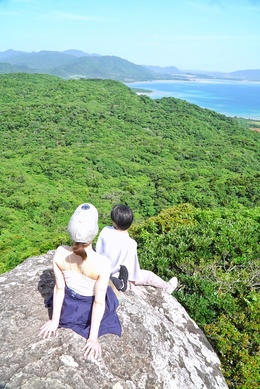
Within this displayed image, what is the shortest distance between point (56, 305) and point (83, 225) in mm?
877

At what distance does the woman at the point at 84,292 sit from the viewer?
2971 mm

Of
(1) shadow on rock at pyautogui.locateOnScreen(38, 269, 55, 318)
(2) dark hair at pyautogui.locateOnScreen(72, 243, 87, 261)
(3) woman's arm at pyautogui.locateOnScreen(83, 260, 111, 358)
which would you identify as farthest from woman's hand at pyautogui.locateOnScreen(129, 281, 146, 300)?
(2) dark hair at pyautogui.locateOnScreen(72, 243, 87, 261)

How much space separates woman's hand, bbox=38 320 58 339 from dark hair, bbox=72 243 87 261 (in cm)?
68

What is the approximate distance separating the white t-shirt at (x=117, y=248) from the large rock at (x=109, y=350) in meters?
0.36

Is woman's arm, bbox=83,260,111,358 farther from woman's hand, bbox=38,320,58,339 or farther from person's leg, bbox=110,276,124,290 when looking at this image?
person's leg, bbox=110,276,124,290

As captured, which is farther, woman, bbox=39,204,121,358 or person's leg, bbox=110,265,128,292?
person's leg, bbox=110,265,128,292

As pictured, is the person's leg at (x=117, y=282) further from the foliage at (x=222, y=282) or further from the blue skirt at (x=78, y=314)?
the foliage at (x=222, y=282)

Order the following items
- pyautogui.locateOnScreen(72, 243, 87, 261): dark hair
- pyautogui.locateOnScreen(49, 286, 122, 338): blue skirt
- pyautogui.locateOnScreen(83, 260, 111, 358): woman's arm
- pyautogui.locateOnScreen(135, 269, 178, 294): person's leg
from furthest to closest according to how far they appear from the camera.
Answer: pyautogui.locateOnScreen(135, 269, 178, 294): person's leg
pyautogui.locateOnScreen(49, 286, 122, 338): blue skirt
pyautogui.locateOnScreen(83, 260, 111, 358): woman's arm
pyautogui.locateOnScreen(72, 243, 87, 261): dark hair

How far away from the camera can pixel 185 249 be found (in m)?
6.36

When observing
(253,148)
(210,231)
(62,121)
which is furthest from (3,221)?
(253,148)

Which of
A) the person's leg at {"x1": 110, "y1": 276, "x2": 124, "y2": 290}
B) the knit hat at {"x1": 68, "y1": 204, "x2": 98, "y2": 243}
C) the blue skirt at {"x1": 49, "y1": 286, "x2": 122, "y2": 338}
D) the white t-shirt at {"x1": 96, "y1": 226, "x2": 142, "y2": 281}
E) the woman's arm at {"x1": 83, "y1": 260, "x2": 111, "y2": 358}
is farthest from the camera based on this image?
the white t-shirt at {"x1": 96, "y1": 226, "x2": 142, "y2": 281}

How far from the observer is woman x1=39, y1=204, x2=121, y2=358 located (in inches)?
117

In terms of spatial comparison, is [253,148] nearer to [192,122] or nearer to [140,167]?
[192,122]

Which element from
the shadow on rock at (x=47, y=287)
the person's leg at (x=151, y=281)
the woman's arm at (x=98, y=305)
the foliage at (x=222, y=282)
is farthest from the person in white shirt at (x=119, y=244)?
the foliage at (x=222, y=282)
